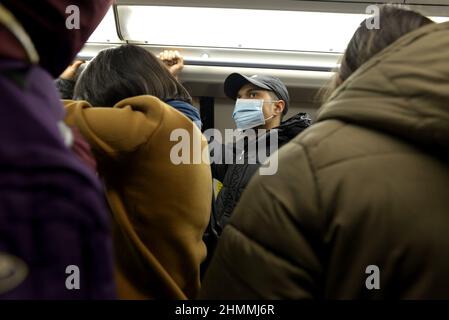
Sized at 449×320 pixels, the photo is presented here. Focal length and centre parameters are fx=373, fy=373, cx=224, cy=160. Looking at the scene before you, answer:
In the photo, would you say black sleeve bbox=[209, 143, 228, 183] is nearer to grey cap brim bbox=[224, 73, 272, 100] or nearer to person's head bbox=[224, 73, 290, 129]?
person's head bbox=[224, 73, 290, 129]

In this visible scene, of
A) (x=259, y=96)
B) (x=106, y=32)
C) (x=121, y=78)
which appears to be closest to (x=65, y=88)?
(x=106, y=32)

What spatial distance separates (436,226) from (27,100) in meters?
0.67

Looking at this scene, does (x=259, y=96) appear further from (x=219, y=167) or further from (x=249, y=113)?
(x=219, y=167)

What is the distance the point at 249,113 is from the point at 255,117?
0.05 meters

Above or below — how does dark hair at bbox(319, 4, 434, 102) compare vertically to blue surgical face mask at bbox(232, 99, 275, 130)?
above

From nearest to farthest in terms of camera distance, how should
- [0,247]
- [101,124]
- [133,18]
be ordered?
[0,247] → [101,124] → [133,18]

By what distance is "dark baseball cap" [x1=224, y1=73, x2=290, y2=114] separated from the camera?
229 cm

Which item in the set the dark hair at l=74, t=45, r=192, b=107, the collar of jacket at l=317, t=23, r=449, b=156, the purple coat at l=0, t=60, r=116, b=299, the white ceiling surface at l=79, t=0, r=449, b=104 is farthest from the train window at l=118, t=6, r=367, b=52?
the purple coat at l=0, t=60, r=116, b=299

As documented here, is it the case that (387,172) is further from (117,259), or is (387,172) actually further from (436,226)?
(117,259)

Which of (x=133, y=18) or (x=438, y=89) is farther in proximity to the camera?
(x=133, y=18)

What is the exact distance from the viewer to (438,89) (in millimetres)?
628

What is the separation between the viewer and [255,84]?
7.54ft

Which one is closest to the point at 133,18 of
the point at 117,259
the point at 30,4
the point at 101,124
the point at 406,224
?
the point at 101,124

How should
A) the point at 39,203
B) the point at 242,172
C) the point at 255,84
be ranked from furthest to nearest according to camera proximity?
the point at 255,84 → the point at 242,172 → the point at 39,203
